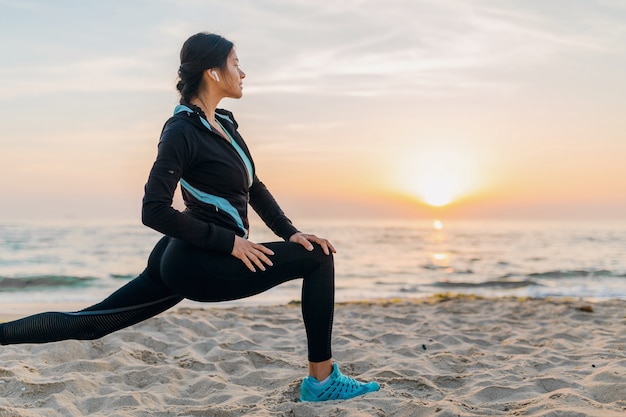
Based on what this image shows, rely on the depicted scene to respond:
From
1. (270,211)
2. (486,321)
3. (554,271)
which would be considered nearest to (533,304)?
(486,321)

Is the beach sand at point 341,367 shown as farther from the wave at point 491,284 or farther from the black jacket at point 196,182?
the wave at point 491,284

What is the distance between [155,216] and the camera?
269cm

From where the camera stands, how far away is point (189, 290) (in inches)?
114

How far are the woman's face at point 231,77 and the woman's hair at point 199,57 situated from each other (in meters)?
0.02

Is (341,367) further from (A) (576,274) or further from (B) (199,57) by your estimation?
(A) (576,274)

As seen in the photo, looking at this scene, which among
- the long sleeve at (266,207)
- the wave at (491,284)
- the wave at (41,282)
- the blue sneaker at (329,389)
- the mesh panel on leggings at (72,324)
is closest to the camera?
the mesh panel on leggings at (72,324)

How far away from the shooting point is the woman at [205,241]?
2.77 metres

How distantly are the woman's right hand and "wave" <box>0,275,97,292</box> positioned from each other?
10991 millimetres

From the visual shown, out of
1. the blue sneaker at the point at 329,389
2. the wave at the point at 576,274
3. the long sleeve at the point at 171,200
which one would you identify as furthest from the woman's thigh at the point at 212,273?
the wave at the point at 576,274

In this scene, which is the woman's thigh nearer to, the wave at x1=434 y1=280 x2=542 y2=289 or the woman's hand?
the woman's hand

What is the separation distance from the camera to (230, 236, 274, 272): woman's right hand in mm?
2875

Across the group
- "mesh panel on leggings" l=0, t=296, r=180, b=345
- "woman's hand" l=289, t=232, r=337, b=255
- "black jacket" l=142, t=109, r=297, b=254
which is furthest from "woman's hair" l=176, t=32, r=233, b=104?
"mesh panel on leggings" l=0, t=296, r=180, b=345

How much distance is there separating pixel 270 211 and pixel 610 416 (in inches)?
82.9

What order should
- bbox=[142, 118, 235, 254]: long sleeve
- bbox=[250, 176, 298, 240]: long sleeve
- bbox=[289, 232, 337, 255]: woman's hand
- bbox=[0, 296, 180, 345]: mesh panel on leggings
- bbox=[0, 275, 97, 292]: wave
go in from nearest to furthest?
bbox=[142, 118, 235, 254]: long sleeve, bbox=[0, 296, 180, 345]: mesh panel on leggings, bbox=[289, 232, 337, 255]: woman's hand, bbox=[250, 176, 298, 240]: long sleeve, bbox=[0, 275, 97, 292]: wave
